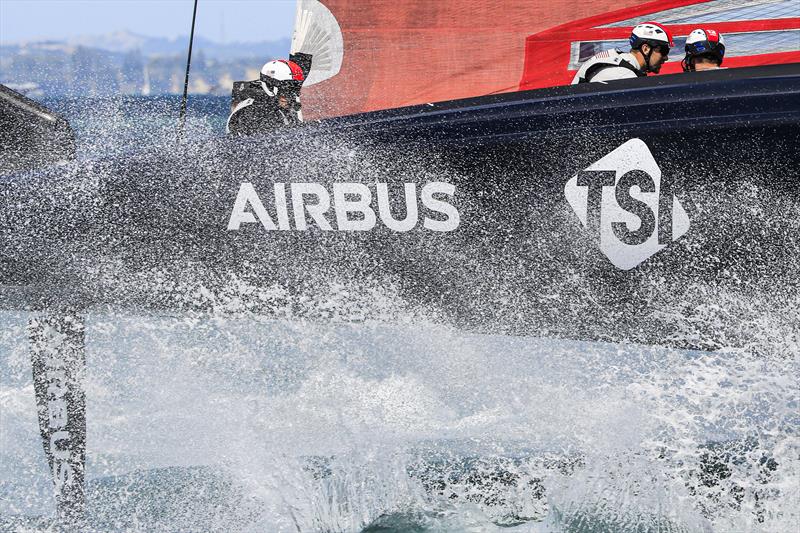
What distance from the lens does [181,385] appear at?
3568mm

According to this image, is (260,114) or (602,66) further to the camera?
(260,114)

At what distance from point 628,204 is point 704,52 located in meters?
0.87

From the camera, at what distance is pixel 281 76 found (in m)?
3.62

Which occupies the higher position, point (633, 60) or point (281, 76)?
point (281, 76)

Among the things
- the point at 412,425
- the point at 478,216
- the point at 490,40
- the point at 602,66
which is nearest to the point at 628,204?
the point at 478,216

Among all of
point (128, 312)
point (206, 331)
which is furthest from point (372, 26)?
point (128, 312)

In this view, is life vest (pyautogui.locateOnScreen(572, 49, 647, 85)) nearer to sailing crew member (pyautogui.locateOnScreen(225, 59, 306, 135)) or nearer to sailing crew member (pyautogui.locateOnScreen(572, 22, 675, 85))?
sailing crew member (pyautogui.locateOnScreen(572, 22, 675, 85))

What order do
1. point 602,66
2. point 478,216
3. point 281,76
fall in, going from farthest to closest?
point 281,76
point 602,66
point 478,216

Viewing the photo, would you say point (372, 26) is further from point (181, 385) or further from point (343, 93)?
point (181, 385)

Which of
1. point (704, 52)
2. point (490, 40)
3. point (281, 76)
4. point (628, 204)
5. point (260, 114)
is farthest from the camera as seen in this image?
point (490, 40)

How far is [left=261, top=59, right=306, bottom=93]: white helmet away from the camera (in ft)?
11.8

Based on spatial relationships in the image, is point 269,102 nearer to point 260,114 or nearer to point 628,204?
point 260,114

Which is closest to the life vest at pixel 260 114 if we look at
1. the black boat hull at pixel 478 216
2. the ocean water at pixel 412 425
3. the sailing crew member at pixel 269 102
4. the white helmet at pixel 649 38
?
the sailing crew member at pixel 269 102

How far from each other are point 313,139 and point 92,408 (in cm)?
141
